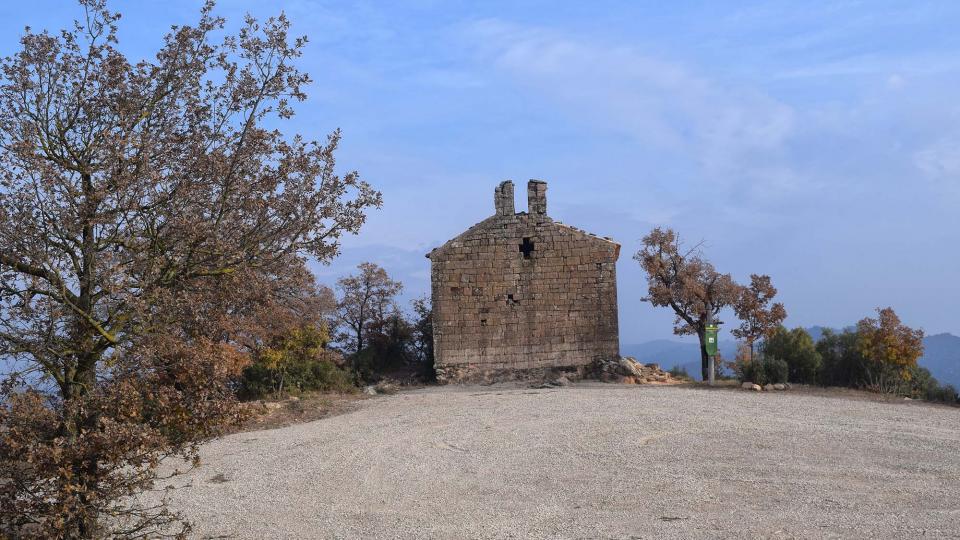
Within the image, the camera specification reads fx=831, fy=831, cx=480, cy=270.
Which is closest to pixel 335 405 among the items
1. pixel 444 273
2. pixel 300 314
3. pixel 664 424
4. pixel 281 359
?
pixel 281 359

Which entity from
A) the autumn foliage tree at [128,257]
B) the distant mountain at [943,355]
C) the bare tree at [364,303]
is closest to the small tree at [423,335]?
the bare tree at [364,303]

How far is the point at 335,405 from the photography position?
1733 cm

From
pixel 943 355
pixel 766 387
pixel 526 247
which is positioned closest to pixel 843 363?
pixel 766 387

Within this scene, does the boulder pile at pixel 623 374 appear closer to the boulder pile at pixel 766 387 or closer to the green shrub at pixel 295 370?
the boulder pile at pixel 766 387

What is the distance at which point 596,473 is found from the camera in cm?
1080

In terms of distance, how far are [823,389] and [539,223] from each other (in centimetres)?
783

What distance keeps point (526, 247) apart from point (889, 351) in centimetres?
876

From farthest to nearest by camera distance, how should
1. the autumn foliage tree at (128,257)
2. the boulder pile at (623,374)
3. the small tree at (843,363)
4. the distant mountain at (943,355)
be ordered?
the distant mountain at (943,355) < the boulder pile at (623,374) < the small tree at (843,363) < the autumn foliage tree at (128,257)

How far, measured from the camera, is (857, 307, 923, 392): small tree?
18172 mm

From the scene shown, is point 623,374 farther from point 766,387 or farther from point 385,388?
point 385,388

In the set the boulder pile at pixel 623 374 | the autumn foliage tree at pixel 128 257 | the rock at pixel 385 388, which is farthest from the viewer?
the boulder pile at pixel 623 374

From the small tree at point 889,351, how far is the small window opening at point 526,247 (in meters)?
8.06

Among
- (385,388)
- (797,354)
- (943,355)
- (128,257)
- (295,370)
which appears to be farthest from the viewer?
(943,355)

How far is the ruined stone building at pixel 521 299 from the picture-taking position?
2097 cm
